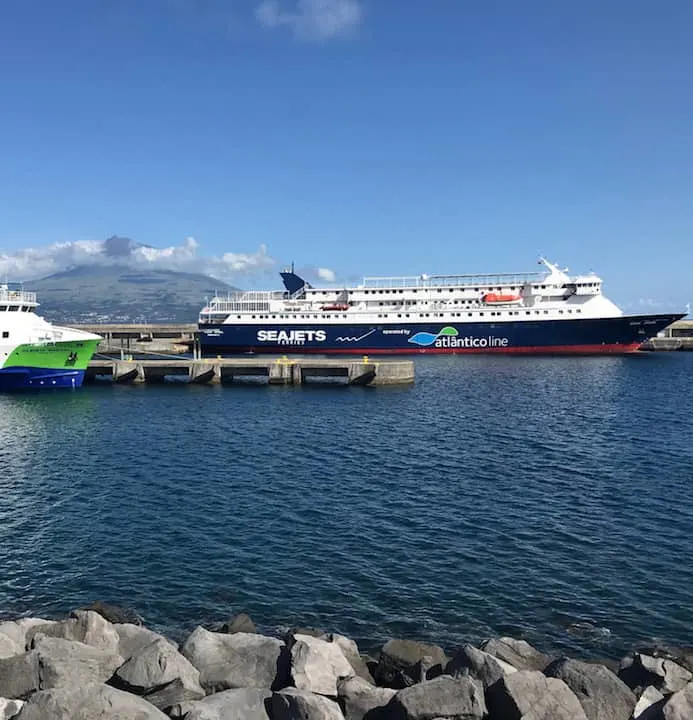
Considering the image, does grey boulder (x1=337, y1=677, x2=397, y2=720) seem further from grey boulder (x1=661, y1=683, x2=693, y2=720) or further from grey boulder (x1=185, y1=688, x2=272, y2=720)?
grey boulder (x1=661, y1=683, x2=693, y2=720)

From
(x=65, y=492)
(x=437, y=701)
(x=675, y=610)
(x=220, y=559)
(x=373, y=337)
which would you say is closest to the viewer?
(x=437, y=701)

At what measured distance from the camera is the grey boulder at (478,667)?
1019cm

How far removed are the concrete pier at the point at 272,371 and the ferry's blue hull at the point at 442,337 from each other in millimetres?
25607

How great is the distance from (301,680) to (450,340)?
235 ft

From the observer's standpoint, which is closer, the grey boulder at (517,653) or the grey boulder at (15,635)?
the grey boulder at (15,635)

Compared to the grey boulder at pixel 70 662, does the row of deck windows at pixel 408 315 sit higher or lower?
higher

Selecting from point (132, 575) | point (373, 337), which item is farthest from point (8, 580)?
point (373, 337)

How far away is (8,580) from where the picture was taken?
52.4 feet

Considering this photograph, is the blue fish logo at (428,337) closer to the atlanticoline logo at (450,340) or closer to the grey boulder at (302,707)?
the atlanticoline logo at (450,340)

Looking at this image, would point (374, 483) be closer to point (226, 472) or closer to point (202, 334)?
point (226, 472)

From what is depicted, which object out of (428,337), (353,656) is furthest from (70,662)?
(428,337)

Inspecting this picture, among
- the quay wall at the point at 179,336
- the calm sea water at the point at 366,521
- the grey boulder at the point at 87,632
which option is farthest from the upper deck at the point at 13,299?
the grey boulder at the point at 87,632

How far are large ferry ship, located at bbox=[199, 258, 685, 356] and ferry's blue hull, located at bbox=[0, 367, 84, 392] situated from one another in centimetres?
3631

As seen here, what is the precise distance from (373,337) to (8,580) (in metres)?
67.1
